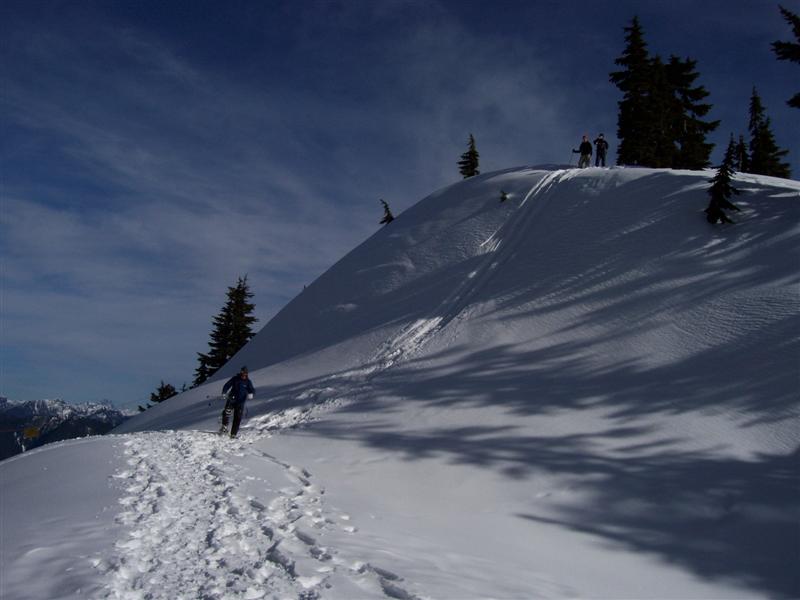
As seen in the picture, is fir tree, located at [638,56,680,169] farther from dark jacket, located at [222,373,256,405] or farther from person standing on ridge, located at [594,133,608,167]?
dark jacket, located at [222,373,256,405]

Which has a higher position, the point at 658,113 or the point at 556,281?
the point at 658,113

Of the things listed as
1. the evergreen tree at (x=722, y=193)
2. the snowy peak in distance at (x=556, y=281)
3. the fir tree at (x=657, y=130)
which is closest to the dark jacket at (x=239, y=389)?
the snowy peak in distance at (x=556, y=281)

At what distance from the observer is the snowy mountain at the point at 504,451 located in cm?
530

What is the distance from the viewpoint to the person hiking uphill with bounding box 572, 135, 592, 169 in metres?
28.4

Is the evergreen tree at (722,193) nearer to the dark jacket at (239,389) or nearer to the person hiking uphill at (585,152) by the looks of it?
the person hiking uphill at (585,152)

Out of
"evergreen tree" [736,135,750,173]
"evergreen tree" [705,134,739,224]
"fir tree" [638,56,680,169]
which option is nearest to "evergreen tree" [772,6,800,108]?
"evergreen tree" [705,134,739,224]

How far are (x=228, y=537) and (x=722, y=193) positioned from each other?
18.8m

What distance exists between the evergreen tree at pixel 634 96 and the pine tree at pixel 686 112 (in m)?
4.76

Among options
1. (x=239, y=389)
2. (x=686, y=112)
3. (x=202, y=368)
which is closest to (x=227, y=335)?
(x=202, y=368)

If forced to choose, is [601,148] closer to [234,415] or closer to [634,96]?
[634,96]

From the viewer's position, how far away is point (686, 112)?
3969 cm

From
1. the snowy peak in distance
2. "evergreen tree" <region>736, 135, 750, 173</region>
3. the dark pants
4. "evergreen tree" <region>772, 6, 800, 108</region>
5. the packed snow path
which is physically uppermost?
"evergreen tree" <region>736, 135, 750, 173</region>

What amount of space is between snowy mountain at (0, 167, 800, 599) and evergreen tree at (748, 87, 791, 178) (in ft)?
89.0

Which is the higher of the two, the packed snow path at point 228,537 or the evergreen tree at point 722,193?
the evergreen tree at point 722,193
